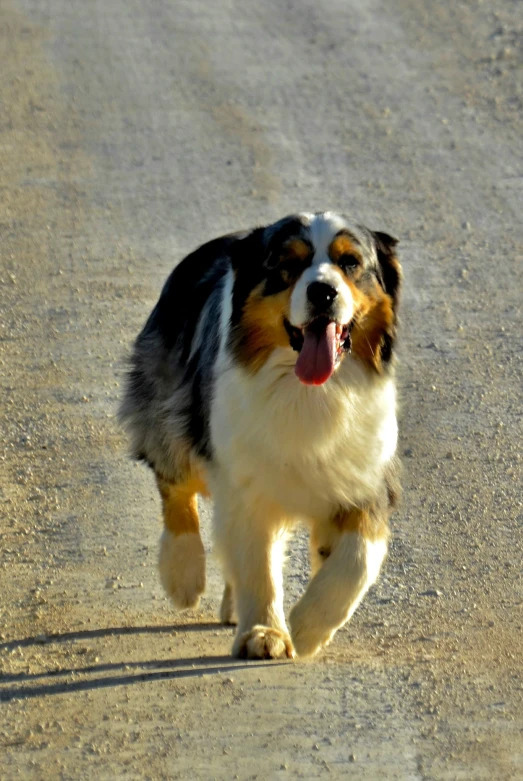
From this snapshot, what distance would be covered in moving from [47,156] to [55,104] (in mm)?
1517

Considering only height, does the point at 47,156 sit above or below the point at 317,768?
below

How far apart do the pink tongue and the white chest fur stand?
0.14 meters

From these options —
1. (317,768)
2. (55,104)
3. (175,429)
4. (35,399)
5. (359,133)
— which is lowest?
(55,104)

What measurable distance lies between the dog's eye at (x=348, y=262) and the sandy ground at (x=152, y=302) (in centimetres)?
155

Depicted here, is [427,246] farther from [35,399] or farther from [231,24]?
[231,24]

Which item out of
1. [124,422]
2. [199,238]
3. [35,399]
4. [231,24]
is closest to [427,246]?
[199,238]

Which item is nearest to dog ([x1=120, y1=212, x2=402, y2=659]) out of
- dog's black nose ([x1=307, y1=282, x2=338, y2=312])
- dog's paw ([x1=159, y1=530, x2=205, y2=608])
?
dog's black nose ([x1=307, y1=282, x2=338, y2=312])

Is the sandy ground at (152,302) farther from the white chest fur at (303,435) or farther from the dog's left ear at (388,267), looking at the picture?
the dog's left ear at (388,267)

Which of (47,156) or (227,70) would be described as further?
(227,70)

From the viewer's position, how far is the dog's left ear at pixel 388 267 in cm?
554

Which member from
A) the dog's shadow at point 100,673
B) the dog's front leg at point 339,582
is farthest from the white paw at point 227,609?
the dog's front leg at point 339,582

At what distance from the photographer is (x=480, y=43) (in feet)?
52.6

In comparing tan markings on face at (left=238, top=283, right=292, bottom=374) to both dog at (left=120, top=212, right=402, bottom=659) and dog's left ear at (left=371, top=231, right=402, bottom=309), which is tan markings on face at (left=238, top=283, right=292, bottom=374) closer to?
dog at (left=120, top=212, right=402, bottom=659)

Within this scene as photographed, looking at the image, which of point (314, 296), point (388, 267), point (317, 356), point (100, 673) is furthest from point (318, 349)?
point (100, 673)
